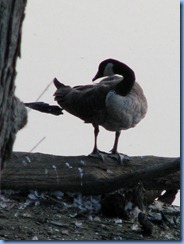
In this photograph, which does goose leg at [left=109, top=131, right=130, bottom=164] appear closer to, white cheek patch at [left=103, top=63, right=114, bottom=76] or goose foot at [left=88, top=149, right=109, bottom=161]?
goose foot at [left=88, top=149, right=109, bottom=161]

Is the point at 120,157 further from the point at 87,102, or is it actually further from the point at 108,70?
the point at 108,70

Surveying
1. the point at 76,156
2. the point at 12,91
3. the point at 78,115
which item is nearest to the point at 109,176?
the point at 76,156

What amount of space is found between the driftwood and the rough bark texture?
3.60 meters

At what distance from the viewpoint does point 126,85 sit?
349 inches

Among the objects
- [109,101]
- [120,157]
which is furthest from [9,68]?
[109,101]

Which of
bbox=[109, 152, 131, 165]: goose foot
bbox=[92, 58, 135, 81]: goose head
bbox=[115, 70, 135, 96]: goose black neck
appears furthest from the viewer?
bbox=[92, 58, 135, 81]: goose head

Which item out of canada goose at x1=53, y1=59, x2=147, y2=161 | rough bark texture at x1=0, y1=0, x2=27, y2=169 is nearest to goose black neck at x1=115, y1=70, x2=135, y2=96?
canada goose at x1=53, y1=59, x2=147, y2=161

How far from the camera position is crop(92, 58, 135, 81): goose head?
29.3 ft

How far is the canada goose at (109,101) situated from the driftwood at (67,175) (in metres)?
1.01

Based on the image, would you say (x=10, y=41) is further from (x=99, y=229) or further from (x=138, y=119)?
(x=138, y=119)

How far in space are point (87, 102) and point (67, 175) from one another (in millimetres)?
1618

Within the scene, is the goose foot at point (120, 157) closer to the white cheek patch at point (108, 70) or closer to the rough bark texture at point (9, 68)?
the white cheek patch at point (108, 70)

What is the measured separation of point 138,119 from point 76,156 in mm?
1434

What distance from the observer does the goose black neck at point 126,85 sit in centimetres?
875
